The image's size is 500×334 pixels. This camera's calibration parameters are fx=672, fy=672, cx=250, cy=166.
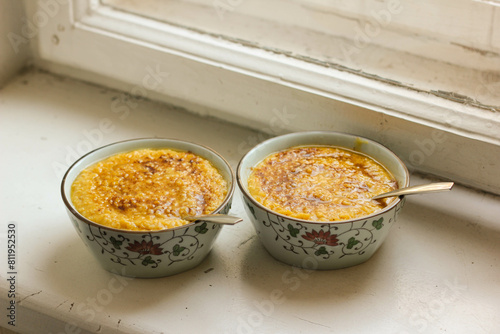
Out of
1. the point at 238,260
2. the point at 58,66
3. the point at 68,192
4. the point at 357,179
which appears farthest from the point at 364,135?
the point at 58,66

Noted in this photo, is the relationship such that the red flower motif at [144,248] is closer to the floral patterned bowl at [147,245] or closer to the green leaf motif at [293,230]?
the floral patterned bowl at [147,245]

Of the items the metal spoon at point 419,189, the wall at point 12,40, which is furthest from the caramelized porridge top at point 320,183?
the wall at point 12,40

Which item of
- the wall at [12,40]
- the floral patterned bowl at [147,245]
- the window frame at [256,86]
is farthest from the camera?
the wall at [12,40]

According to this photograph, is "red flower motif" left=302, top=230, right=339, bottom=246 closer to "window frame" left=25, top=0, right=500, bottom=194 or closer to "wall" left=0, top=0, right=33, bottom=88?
"window frame" left=25, top=0, right=500, bottom=194

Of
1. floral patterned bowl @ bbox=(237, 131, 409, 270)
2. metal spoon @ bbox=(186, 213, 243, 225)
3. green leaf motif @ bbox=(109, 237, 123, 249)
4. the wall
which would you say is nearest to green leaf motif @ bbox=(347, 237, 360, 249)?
floral patterned bowl @ bbox=(237, 131, 409, 270)

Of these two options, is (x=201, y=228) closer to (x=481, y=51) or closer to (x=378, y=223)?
(x=378, y=223)

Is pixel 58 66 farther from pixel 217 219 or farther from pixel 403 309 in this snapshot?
pixel 403 309

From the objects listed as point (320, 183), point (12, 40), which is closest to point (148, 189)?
point (320, 183)

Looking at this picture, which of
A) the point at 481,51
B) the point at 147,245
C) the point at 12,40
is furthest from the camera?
the point at 12,40
